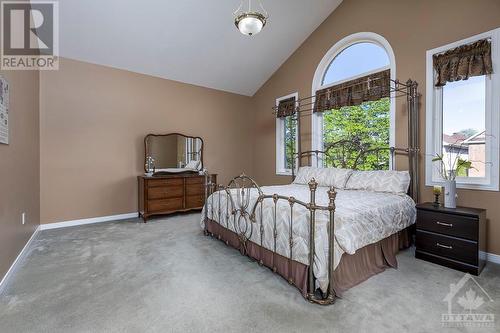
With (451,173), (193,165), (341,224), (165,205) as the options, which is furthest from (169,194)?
(451,173)

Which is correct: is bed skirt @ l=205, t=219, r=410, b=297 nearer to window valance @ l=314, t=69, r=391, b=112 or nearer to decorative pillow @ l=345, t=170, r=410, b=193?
decorative pillow @ l=345, t=170, r=410, b=193

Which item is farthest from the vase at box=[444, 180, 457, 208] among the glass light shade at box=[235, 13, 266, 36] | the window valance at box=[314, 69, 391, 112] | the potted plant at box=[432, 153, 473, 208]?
the glass light shade at box=[235, 13, 266, 36]

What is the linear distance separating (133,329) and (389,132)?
402cm

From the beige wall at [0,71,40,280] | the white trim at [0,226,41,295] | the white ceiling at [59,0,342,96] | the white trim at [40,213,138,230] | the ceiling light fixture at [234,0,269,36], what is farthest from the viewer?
the white trim at [40,213,138,230]

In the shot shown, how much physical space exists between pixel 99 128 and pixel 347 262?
4615 mm

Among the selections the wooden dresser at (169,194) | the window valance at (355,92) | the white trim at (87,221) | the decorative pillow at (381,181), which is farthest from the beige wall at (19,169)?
the window valance at (355,92)

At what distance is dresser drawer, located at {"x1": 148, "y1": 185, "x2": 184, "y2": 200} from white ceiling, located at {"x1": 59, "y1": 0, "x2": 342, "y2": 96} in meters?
2.37

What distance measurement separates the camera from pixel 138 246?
Result: 128 inches

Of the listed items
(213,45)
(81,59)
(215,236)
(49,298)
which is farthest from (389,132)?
(81,59)

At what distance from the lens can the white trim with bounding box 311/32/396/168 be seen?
3.74 m

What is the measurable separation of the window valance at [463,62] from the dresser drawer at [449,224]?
1.66m

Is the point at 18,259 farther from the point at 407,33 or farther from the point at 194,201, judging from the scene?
the point at 407,33

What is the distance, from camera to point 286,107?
5438mm

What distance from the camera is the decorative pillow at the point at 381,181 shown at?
3199 millimetres
